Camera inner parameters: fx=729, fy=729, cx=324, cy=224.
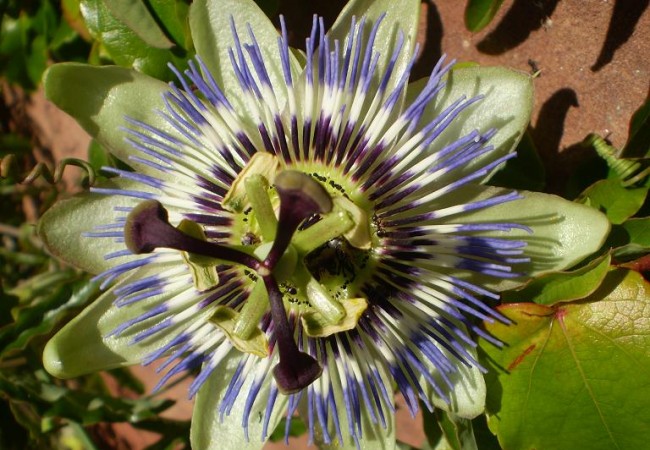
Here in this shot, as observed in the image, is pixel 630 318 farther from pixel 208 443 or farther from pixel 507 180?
pixel 208 443

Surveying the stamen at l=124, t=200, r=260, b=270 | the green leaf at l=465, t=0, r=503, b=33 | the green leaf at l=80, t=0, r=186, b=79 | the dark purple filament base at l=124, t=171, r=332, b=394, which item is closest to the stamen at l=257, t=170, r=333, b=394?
the dark purple filament base at l=124, t=171, r=332, b=394

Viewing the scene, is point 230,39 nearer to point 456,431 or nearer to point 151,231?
point 151,231

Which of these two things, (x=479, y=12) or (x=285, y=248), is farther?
(x=479, y=12)

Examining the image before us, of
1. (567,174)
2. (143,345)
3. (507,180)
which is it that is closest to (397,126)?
(507,180)

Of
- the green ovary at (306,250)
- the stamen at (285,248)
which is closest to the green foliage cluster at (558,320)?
the green ovary at (306,250)

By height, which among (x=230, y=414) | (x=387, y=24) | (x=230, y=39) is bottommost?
(x=230, y=414)

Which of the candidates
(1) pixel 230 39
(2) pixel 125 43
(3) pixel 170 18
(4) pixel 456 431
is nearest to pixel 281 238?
(1) pixel 230 39

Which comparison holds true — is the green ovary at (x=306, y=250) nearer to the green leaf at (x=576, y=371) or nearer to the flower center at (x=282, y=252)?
the flower center at (x=282, y=252)
